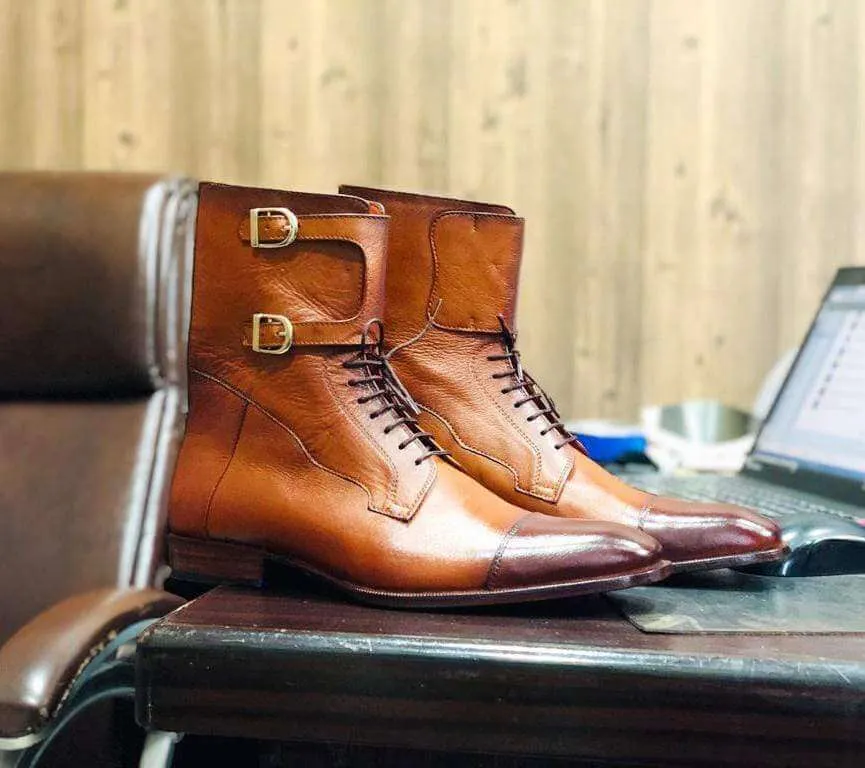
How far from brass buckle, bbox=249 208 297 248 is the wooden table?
0.84 ft

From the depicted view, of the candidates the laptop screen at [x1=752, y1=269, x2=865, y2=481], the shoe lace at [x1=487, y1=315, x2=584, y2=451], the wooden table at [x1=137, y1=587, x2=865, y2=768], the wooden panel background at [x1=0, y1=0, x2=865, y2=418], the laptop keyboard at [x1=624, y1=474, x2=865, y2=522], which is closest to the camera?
the wooden table at [x1=137, y1=587, x2=865, y2=768]

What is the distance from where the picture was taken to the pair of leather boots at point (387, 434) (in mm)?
502

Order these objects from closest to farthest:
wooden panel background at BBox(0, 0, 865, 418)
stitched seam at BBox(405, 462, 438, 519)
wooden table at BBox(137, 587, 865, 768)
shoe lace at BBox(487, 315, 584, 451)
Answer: wooden table at BBox(137, 587, 865, 768) < stitched seam at BBox(405, 462, 438, 519) < shoe lace at BBox(487, 315, 584, 451) < wooden panel background at BBox(0, 0, 865, 418)

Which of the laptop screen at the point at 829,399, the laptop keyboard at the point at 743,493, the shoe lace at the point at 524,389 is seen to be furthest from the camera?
the laptop screen at the point at 829,399

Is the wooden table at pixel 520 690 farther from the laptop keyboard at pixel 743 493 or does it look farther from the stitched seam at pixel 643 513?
the laptop keyboard at pixel 743 493

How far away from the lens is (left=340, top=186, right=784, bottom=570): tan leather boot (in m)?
0.61

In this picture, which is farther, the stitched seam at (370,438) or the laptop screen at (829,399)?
the laptop screen at (829,399)

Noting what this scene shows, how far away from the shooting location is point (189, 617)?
0.48 metres

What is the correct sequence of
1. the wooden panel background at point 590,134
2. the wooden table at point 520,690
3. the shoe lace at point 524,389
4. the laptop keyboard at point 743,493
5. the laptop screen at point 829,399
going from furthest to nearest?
the wooden panel background at point 590,134
the laptop screen at point 829,399
the laptop keyboard at point 743,493
the shoe lace at point 524,389
the wooden table at point 520,690

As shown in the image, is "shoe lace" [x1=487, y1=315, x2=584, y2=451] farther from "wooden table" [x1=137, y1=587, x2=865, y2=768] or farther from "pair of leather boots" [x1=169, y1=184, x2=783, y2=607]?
"wooden table" [x1=137, y1=587, x2=865, y2=768]

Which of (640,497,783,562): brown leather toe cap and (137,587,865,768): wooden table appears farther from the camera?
(640,497,783,562): brown leather toe cap

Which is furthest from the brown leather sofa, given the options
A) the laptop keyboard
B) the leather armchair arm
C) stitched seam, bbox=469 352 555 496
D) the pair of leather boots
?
the laptop keyboard

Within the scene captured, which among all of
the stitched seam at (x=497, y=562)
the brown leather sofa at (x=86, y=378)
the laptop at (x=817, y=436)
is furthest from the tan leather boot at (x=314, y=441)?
the laptop at (x=817, y=436)

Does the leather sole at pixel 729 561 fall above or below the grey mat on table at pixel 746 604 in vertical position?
above
